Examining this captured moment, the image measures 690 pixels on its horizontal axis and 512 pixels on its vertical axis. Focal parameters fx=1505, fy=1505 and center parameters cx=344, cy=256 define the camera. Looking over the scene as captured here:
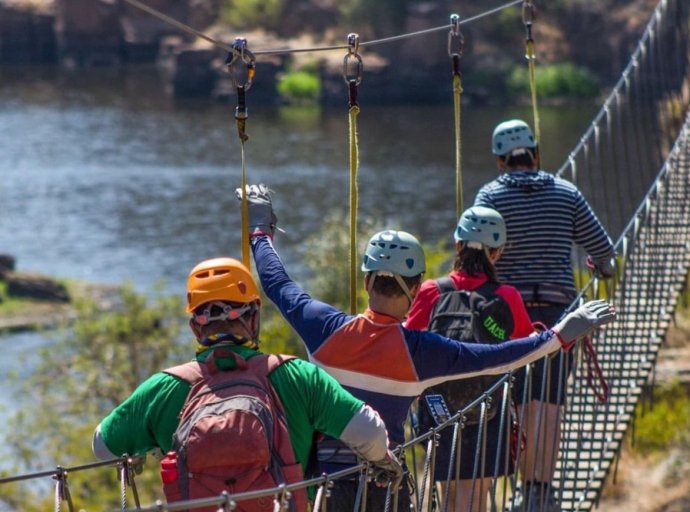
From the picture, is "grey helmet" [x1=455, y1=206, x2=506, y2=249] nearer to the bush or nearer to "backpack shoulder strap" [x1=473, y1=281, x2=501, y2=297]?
"backpack shoulder strap" [x1=473, y1=281, x2=501, y2=297]

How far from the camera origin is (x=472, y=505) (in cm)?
456

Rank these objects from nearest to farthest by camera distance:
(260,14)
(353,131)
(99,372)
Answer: (353,131) < (99,372) < (260,14)

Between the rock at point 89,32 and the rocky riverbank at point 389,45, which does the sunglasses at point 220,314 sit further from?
the rock at point 89,32

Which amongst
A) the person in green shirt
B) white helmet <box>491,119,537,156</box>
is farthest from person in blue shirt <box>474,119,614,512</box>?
the person in green shirt

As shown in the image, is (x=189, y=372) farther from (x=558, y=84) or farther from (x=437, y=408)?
(x=558, y=84)

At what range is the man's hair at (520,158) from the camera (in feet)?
16.9

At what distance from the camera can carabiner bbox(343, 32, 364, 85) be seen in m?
4.95

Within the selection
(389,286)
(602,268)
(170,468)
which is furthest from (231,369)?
(602,268)

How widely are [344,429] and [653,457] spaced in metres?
8.23

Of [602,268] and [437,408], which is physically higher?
[602,268]

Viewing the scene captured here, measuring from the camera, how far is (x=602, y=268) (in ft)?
17.6

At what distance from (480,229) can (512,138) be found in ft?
2.34

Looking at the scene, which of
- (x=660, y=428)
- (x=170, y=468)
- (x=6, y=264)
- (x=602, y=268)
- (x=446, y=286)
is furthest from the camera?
(x=6, y=264)

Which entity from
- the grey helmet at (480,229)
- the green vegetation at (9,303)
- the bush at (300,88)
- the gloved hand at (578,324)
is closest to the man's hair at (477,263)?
the grey helmet at (480,229)
